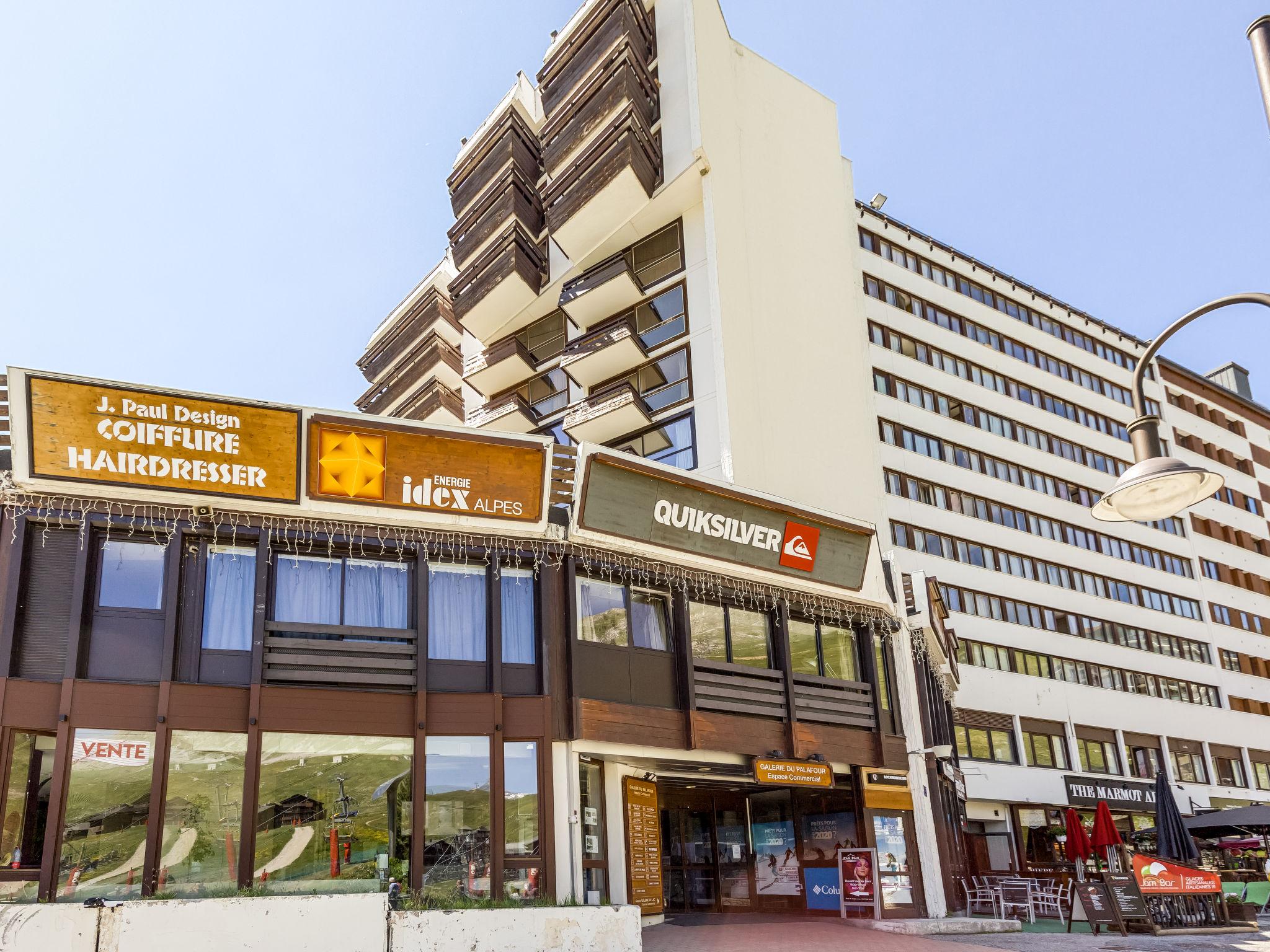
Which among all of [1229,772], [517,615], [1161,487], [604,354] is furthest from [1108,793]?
[1161,487]

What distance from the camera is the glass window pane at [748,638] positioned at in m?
19.3

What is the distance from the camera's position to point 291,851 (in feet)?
48.0

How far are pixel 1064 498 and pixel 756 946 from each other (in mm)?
38916

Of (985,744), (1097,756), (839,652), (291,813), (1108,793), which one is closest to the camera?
(291,813)

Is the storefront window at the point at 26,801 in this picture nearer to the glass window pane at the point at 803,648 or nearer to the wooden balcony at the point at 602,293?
the glass window pane at the point at 803,648

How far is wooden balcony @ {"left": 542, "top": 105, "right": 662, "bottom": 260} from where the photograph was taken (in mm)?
34875

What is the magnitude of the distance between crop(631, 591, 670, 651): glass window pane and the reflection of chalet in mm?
5510

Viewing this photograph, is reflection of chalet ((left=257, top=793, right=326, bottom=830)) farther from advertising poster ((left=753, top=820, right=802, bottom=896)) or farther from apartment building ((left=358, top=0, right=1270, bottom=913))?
apartment building ((left=358, top=0, right=1270, bottom=913))

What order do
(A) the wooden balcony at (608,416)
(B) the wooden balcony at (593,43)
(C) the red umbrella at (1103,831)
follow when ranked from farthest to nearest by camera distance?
(B) the wooden balcony at (593,43), (A) the wooden balcony at (608,416), (C) the red umbrella at (1103,831)

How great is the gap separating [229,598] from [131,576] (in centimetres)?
132

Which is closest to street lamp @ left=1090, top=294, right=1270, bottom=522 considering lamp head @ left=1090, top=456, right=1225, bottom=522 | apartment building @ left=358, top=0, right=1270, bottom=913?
lamp head @ left=1090, top=456, right=1225, bottom=522

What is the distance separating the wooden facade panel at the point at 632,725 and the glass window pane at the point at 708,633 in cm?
127

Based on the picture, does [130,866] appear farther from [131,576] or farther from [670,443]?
[670,443]

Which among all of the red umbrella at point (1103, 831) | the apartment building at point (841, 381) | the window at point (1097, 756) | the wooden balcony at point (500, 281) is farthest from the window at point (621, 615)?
the window at point (1097, 756)
